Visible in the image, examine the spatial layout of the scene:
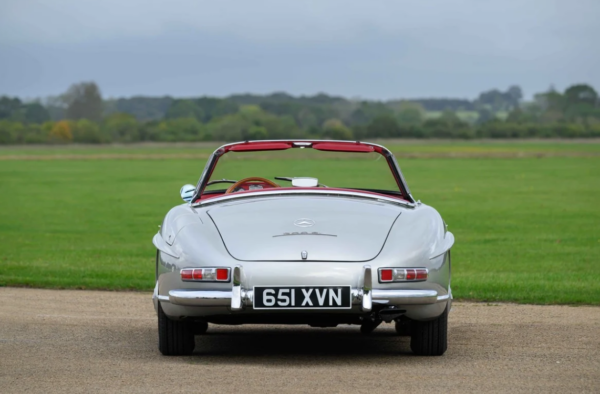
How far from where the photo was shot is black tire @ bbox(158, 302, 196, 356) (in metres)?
6.12

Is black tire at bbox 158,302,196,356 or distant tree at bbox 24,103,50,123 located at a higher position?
black tire at bbox 158,302,196,356

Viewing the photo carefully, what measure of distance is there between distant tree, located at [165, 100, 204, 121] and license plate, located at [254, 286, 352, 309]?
485ft

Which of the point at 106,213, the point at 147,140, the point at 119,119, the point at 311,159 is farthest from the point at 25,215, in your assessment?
the point at 119,119

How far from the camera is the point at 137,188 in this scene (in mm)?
40281

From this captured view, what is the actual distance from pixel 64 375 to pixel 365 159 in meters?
2.67

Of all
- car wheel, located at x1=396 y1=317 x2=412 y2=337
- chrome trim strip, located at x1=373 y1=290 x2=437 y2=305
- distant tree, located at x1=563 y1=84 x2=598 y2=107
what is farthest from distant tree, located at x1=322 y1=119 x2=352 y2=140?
chrome trim strip, located at x1=373 y1=290 x2=437 y2=305

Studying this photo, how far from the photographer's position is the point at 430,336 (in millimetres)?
6145

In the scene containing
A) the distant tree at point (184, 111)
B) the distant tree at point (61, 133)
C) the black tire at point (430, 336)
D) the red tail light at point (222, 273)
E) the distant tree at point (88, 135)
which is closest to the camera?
the red tail light at point (222, 273)

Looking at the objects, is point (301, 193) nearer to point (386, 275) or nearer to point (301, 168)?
point (386, 275)

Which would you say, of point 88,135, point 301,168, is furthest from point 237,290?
point 88,135

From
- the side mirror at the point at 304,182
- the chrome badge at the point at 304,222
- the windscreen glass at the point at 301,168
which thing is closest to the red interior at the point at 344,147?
the windscreen glass at the point at 301,168

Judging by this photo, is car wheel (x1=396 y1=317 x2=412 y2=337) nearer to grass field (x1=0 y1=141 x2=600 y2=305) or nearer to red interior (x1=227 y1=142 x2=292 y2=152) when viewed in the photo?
grass field (x1=0 y1=141 x2=600 y2=305)

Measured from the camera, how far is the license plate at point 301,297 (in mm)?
5453

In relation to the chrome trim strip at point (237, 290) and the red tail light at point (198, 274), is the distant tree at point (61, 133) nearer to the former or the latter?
the red tail light at point (198, 274)
